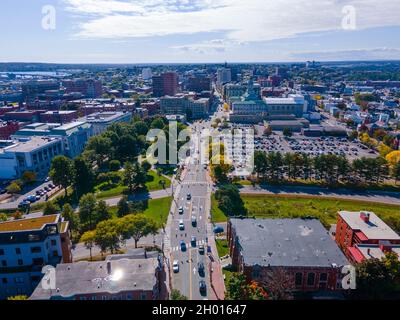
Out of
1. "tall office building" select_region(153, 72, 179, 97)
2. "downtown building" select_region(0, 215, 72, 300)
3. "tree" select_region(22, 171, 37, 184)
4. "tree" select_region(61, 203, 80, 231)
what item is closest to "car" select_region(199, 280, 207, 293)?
"downtown building" select_region(0, 215, 72, 300)

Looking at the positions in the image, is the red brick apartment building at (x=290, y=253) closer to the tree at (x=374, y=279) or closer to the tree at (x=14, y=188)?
the tree at (x=374, y=279)

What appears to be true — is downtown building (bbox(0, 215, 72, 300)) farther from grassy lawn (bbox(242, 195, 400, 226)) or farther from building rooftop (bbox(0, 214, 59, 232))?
grassy lawn (bbox(242, 195, 400, 226))

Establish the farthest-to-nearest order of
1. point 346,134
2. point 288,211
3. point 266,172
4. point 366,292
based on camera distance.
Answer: point 346,134, point 266,172, point 288,211, point 366,292

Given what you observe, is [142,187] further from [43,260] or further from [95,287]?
[95,287]

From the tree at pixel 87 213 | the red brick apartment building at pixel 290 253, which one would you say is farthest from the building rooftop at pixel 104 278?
the tree at pixel 87 213

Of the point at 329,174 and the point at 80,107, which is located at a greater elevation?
A: the point at 80,107

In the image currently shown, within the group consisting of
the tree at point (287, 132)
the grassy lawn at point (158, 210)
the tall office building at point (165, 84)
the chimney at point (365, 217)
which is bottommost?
the grassy lawn at point (158, 210)
